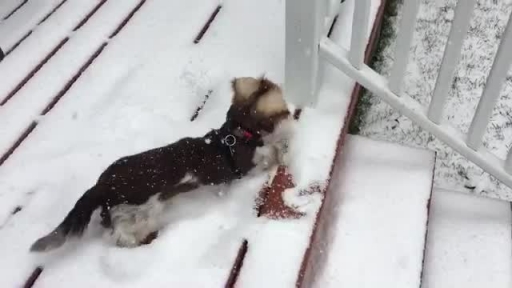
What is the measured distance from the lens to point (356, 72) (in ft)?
6.50

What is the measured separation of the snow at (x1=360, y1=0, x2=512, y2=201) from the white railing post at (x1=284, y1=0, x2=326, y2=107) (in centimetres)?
63

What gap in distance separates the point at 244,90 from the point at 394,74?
528mm

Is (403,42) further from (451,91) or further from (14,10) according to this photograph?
(14,10)

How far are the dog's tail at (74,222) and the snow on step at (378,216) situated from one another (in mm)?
739

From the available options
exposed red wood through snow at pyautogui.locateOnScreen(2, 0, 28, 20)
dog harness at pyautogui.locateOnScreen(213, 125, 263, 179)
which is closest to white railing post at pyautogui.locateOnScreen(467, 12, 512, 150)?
dog harness at pyautogui.locateOnScreen(213, 125, 263, 179)

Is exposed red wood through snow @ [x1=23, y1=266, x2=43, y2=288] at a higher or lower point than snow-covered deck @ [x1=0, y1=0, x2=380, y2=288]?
lower

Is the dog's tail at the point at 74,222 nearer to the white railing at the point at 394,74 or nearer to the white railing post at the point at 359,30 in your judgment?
the white railing at the point at 394,74

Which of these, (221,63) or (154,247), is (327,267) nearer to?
(154,247)

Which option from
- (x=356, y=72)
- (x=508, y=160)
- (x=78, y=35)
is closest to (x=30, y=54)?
(x=78, y=35)

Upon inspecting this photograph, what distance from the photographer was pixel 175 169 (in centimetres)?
170

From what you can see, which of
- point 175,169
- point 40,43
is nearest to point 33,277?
point 175,169

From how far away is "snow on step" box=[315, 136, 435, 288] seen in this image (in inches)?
69.4

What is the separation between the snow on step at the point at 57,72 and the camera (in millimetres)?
2182

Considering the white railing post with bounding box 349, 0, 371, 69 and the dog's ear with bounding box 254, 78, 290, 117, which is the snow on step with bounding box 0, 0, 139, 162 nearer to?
the dog's ear with bounding box 254, 78, 290, 117
